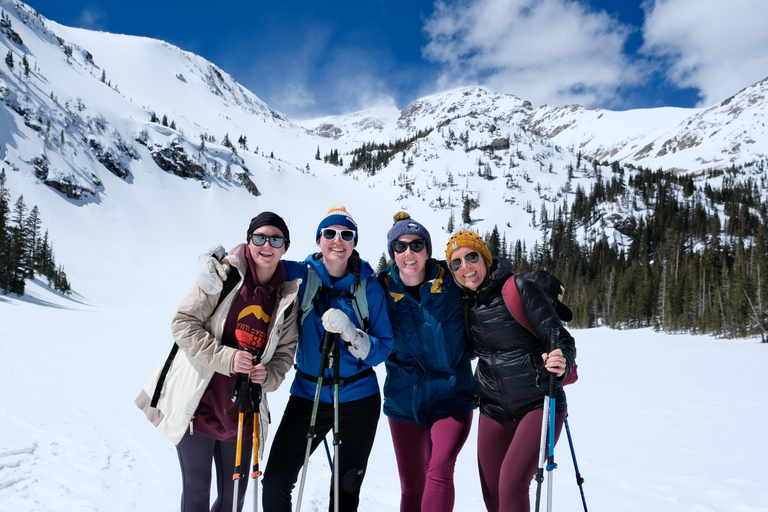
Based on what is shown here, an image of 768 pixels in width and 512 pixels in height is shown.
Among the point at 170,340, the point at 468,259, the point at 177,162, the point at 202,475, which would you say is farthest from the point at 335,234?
the point at 177,162

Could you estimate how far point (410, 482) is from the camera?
3236 mm

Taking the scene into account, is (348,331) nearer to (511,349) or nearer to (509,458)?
(511,349)

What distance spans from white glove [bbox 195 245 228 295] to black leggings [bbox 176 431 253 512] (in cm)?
101

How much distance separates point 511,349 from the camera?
318 centimetres

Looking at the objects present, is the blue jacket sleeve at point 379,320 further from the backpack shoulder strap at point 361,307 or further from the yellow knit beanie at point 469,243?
the yellow knit beanie at point 469,243

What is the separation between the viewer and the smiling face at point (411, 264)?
3.44m

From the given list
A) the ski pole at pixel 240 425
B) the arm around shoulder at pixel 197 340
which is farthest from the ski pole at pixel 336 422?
the arm around shoulder at pixel 197 340

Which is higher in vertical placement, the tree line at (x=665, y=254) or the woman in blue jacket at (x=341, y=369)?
the tree line at (x=665, y=254)

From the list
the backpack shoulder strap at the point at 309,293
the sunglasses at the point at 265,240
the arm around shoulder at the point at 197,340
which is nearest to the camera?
the arm around shoulder at the point at 197,340

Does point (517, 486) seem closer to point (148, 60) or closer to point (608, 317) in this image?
point (608, 317)

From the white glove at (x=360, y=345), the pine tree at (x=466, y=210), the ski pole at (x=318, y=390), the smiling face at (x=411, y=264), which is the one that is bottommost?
the ski pole at (x=318, y=390)

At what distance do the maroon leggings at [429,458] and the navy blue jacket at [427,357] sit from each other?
8 centimetres

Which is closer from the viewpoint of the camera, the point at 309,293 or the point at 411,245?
the point at 309,293

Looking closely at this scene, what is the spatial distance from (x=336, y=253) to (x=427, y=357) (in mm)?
1122
